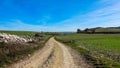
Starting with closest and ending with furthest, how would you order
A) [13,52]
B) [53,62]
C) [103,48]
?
[53,62]
[13,52]
[103,48]

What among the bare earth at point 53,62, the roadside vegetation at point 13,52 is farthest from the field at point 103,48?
the roadside vegetation at point 13,52

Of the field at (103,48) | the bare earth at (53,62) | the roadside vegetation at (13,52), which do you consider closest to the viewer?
the bare earth at (53,62)

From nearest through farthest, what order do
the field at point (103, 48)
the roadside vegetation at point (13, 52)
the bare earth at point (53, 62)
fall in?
the bare earth at point (53, 62)
the roadside vegetation at point (13, 52)
the field at point (103, 48)

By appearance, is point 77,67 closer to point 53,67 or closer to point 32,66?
point 53,67

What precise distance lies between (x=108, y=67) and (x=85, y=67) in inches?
80.6

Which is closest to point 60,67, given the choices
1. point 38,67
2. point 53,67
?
point 53,67

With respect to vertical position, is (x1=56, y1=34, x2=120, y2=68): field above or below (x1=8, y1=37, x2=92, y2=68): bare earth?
below

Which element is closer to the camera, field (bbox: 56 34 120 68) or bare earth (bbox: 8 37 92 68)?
bare earth (bbox: 8 37 92 68)

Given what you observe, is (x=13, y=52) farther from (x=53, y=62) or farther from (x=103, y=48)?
(x=103, y=48)

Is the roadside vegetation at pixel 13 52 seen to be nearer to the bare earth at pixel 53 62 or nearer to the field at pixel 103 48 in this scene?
the bare earth at pixel 53 62

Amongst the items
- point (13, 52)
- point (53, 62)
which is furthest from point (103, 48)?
point (53, 62)

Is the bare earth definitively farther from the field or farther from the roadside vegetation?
the field

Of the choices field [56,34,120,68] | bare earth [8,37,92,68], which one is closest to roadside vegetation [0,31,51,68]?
bare earth [8,37,92,68]

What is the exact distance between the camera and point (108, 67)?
58.1 ft
